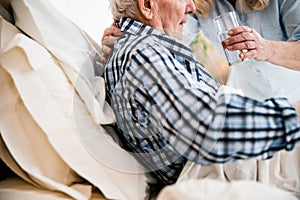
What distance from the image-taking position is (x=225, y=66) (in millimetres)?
1649

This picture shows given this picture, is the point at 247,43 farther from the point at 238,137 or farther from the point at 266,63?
the point at 238,137

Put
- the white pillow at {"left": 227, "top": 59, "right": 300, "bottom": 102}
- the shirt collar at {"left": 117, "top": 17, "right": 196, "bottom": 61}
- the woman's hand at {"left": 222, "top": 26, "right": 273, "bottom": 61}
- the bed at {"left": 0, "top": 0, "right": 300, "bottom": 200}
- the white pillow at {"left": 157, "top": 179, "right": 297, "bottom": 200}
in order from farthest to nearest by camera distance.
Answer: the white pillow at {"left": 227, "top": 59, "right": 300, "bottom": 102} → the woman's hand at {"left": 222, "top": 26, "right": 273, "bottom": 61} → the shirt collar at {"left": 117, "top": 17, "right": 196, "bottom": 61} → the bed at {"left": 0, "top": 0, "right": 300, "bottom": 200} → the white pillow at {"left": 157, "top": 179, "right": 297, "bottom": 200}

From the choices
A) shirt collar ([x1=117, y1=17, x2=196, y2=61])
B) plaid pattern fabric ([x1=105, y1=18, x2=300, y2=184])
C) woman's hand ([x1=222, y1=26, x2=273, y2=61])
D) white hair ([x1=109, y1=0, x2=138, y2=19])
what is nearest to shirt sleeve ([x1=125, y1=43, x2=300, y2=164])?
plaid pattern fabric ([x1=105, y1=18, x2=300, y2=184])

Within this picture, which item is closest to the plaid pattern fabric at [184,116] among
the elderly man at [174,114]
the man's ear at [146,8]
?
the elderly man at [174,114]

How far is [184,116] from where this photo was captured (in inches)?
39.0

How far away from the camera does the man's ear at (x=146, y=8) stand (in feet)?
4.09

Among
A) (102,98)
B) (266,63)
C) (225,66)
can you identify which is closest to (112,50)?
(102,98)

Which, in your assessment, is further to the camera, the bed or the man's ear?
the man's ear

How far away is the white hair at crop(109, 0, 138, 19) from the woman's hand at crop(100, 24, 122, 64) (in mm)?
49

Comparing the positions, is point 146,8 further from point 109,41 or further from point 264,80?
point 264,80

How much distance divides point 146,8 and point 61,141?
17.6 inches

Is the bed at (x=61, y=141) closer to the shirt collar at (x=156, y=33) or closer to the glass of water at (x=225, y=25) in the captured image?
the shirt collar at (x=156, y=33)

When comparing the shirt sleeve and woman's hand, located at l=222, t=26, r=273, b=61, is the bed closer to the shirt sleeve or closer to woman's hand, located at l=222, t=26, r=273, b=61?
the shirt sleeve

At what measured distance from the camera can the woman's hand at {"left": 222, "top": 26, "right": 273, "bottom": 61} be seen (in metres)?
1.45
